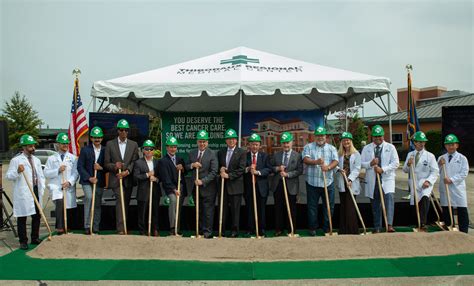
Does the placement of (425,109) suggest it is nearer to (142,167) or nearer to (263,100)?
(263,100)

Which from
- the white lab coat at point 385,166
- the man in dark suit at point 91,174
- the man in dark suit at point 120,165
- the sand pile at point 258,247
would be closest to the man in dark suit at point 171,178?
the man in dark suit at point 120,165

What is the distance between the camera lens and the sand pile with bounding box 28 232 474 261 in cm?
510

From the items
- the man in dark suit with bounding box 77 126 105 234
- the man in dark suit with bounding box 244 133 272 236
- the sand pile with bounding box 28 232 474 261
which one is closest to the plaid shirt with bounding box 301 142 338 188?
the man in dark suit with bounding box 244 133 272 236

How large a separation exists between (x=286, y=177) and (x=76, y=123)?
508cm

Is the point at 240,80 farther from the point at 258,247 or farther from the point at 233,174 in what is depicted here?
the point at 258,247

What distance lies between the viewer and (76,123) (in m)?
8.36

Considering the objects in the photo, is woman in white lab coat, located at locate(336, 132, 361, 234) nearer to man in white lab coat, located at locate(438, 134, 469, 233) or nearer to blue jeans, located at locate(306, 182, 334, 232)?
blue jeans, located at locate(306, 182, 334, 232)

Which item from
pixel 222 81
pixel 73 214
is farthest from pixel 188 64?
pixel 73 214

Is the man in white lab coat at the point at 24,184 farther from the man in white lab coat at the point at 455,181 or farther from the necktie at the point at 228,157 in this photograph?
the man in white lab coat at the point at 455,181

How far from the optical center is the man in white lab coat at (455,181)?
6137 mm

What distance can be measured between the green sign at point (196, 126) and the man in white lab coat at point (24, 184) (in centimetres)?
497

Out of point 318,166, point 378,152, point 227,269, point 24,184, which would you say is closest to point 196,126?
point 318,166

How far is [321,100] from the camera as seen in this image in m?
10.3

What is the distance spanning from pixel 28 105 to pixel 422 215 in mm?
36058
